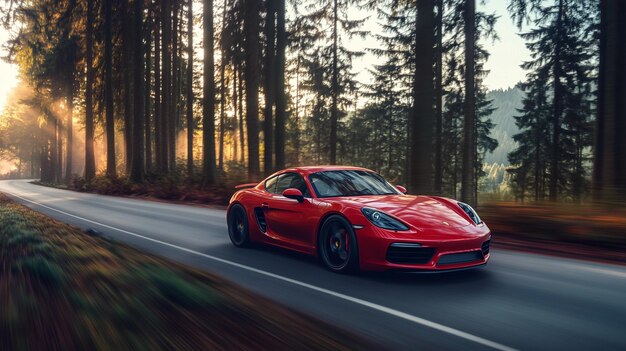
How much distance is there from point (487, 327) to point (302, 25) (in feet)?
75.3

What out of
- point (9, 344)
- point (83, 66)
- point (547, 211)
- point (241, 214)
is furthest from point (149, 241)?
point (83, 66)

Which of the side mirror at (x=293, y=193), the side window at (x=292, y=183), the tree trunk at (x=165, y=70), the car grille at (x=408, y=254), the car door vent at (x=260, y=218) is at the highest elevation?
the tree trunk at (x=165, y=70)

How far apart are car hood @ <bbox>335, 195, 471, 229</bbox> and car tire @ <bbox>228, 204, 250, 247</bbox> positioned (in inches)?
91.6

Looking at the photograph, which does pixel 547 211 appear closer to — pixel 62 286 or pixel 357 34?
pixel 62 286

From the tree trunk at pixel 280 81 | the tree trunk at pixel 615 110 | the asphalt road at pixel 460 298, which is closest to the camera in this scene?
the asphalt road at pixel 460 298

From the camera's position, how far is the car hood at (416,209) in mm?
A: 6293

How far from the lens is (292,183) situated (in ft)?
26.6

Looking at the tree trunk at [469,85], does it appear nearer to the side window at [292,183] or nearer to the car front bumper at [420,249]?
the side window at [292,183]

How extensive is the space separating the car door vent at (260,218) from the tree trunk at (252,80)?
40.2ft

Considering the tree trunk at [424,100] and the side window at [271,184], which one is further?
the tree trunk at [424,100]

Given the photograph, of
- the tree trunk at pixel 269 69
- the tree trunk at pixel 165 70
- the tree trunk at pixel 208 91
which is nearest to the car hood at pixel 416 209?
the tree trunk at pixel 269 69

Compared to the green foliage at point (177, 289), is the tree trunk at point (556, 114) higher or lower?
higher

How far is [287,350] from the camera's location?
3.59 meters

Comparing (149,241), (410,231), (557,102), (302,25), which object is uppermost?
(302,25)
